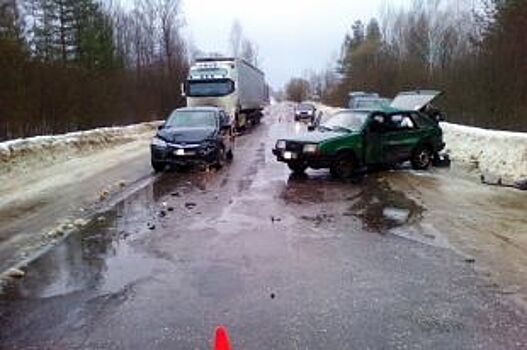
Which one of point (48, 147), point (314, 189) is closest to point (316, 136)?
point (314, 189)

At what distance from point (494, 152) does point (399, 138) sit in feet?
9.67

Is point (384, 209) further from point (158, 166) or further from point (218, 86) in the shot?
point (218, 86)

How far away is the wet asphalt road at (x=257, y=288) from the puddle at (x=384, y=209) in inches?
2.5

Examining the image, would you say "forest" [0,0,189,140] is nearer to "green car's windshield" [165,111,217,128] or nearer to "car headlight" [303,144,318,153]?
"green car's windshield" [165,111,217,128]

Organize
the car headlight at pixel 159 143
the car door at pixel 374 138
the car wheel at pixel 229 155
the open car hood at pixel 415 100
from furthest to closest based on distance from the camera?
the open car hood at pixel 415 100 < the car wheel at pixel 229 155 < the car headlight at pixel 159 143 < the car door at pixel 374 138

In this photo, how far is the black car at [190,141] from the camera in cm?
2030

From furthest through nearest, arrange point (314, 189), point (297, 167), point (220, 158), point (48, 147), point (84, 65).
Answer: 1. point (84, 65)
2. point (48, 147)
3. point (220, 158)
4. point (297, 167)
5. point (314, 189)

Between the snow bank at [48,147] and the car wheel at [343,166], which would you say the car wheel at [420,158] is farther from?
the snow bank at [48,147]

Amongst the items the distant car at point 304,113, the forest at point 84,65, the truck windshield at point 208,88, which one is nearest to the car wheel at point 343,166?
the forest at point 84,65

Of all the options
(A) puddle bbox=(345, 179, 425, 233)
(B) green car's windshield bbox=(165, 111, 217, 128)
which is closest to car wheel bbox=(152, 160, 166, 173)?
(B) green car's windshield bbox=(165, 111, 217, 128)

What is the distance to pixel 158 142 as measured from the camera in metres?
20.6

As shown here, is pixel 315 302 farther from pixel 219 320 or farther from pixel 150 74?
pixel 150 74

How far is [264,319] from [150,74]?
5521 centimetres

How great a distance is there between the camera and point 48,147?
25062 mm
